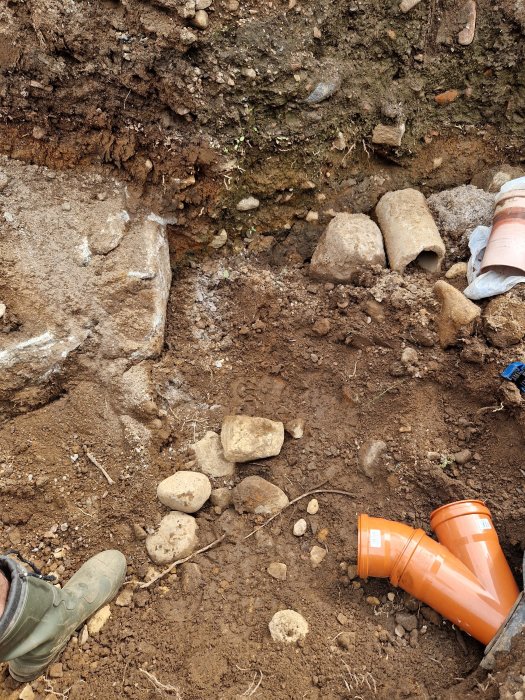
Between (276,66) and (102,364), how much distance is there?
5.27 feet

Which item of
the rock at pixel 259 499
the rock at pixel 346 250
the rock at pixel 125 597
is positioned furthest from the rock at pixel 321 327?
the rock at pixel 125 597

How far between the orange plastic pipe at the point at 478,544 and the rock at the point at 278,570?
2.08ft

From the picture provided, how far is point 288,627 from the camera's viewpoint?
210 cm

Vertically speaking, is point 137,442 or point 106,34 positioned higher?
point 106,34

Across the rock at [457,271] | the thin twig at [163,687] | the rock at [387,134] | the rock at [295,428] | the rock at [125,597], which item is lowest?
the thin twig at [163,687]

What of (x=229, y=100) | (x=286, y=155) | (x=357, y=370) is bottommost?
(x=357, y=370)

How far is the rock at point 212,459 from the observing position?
253 cm

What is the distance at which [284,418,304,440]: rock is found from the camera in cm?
259

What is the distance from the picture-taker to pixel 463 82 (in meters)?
3.02

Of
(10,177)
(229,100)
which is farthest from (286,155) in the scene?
(10,177)

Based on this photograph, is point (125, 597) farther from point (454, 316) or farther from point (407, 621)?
point (454, 316)

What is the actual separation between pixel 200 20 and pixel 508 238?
1714 millimetres

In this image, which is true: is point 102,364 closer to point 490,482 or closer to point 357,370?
point 357,370

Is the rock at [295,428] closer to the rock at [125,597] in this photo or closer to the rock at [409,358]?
the rock at [409,358]
